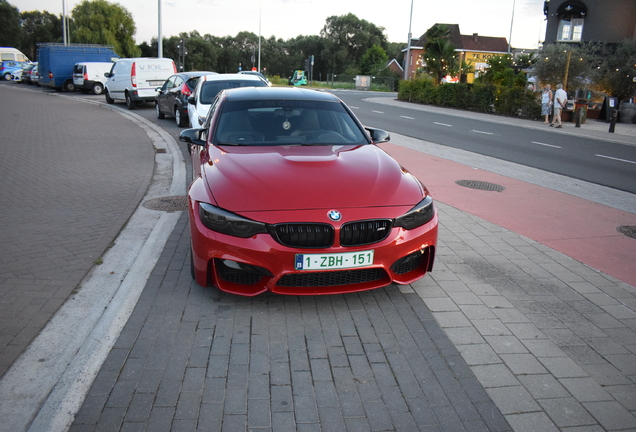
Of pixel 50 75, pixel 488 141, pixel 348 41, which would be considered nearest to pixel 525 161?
pixel 488 141

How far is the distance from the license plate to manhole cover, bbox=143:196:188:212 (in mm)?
3589

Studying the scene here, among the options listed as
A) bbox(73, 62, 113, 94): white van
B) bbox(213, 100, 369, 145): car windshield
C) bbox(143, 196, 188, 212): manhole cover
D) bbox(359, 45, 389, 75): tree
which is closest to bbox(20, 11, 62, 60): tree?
bbox(359, 45, 389, 75): tree

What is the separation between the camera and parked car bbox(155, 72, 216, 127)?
1633cm

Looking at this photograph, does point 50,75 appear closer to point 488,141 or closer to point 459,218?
point 488,141

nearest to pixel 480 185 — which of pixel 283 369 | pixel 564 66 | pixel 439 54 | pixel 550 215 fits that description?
pixel 550 215

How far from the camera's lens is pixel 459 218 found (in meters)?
7.01

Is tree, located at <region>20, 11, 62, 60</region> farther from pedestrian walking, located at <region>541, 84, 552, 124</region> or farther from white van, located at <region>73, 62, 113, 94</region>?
pedestrian walking, located at <region>541, 84, 552, 124</region>

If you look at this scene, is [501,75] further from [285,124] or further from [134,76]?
[285,124]

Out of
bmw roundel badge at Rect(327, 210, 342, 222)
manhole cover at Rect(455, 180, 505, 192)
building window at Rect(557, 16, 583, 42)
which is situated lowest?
manhole cover at Rect(455, 180, 505, 192)

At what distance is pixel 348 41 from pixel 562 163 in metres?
106

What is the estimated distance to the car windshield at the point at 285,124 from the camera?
5.40 metres

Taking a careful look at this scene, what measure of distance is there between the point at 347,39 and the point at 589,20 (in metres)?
78.7

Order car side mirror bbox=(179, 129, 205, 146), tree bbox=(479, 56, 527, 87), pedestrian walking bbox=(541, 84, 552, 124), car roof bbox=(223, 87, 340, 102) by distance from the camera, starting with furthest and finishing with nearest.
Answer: tree bbox=(479, 56, 527, 87), pedestrian walking bbox=(541, 84, 552, 124), car roof bbox=(223, 87, 340, 102), car side mirror bbox=(179, 129, 205, 146)

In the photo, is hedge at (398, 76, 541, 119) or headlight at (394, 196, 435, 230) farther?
hedge at (398, 76, 541, 119)
